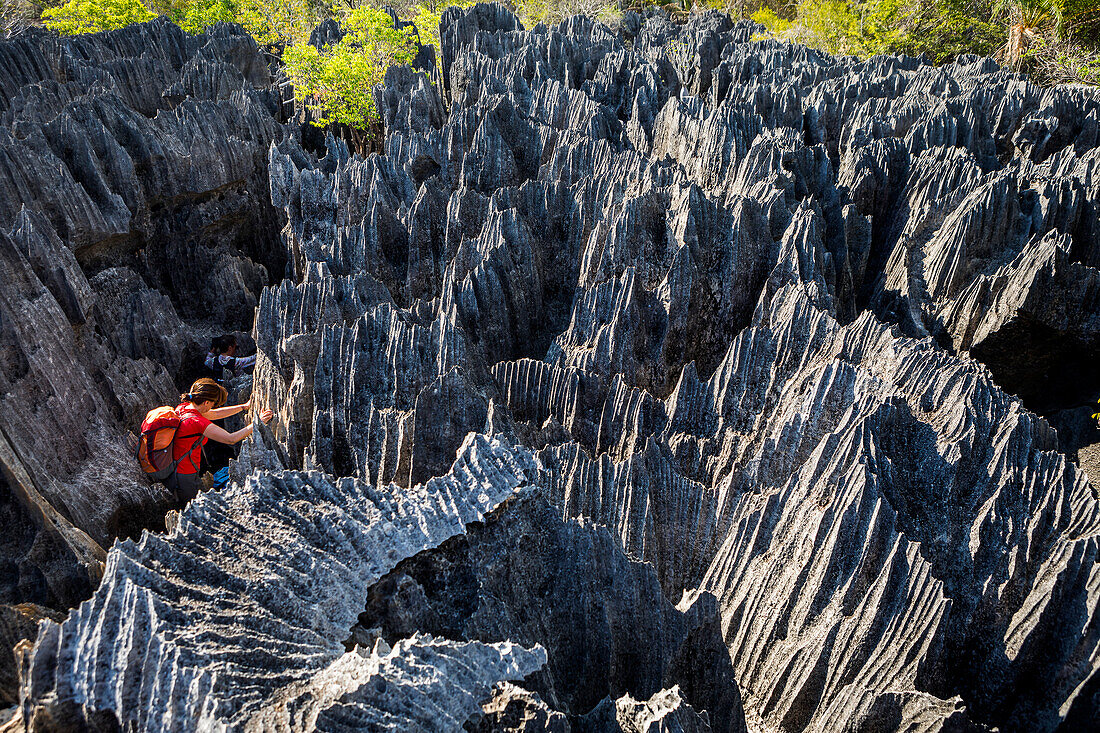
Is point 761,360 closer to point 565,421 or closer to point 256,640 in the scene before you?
point 565,421

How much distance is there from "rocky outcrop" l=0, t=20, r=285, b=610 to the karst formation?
44 mm

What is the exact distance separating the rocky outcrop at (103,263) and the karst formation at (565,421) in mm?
44

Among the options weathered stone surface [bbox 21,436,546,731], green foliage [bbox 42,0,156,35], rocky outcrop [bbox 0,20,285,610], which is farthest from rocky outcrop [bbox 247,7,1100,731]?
green foliage [bbox 42,0,156,35]

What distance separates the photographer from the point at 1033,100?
1448 cm

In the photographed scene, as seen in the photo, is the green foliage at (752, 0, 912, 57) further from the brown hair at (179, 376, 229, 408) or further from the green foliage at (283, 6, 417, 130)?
the brown hair at (179, 376, 229, 408)

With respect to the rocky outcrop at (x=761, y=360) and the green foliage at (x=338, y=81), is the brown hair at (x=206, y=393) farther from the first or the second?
the green foliage at (x=338, y=81)

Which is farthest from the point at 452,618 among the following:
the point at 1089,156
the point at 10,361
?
the point at 1089,156

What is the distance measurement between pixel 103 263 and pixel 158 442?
560 centimetres

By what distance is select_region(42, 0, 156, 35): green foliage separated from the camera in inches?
860

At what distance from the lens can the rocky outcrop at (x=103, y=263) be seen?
19.1 ft

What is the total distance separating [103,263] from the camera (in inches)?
403

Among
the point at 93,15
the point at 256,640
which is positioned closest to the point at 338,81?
the point at 256,640

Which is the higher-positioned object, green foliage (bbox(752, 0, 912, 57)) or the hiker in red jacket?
green foliage (bbox(752, 0, 912, 57))

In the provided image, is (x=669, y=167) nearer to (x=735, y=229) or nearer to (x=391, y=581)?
(x=735, y=229)
